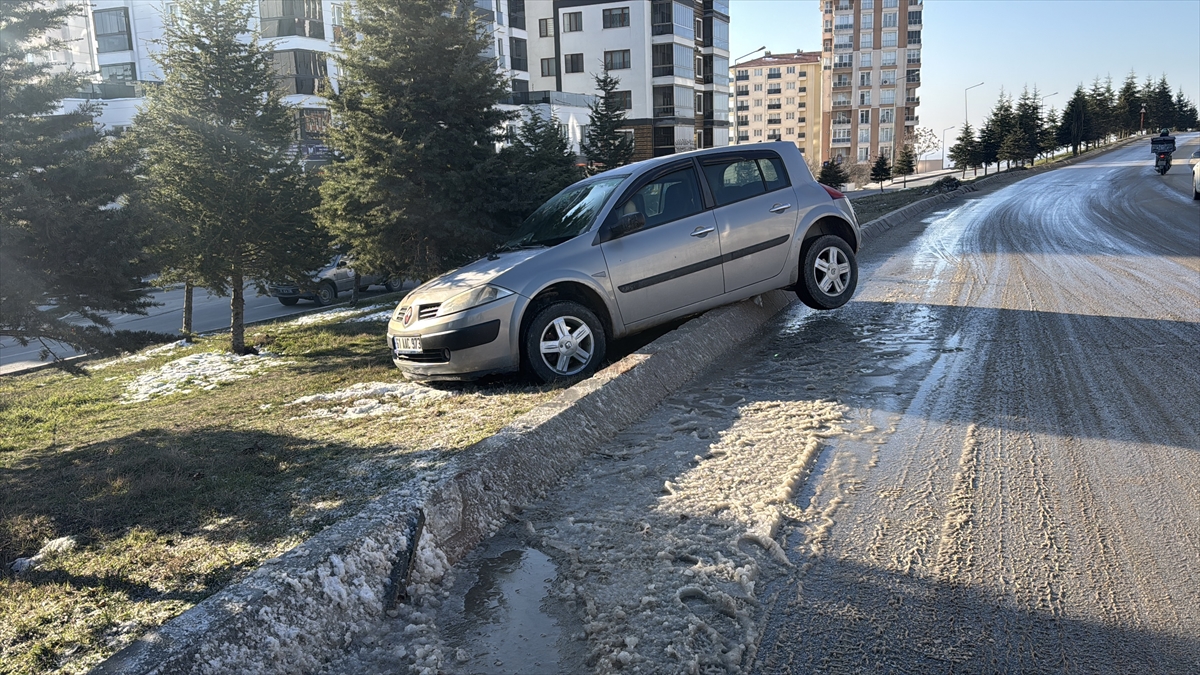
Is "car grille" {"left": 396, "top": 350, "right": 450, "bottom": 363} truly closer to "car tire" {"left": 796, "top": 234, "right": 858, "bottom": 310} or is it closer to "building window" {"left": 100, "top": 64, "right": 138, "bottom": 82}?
"car tire" {"left": 796, "top": 234, "right": 858, "bottom": 310}

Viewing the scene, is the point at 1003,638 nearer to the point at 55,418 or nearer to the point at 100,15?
the point at 55,418

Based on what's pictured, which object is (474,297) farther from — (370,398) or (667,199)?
(667,199)

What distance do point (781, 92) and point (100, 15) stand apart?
11712cm

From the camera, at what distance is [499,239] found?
13.2m

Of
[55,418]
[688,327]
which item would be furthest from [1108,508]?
[55,418]

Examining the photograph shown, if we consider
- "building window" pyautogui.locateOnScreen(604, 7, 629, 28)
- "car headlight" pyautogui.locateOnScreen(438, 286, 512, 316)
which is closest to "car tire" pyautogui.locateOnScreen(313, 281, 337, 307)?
"car headlight" pyautogui.locateOnScreen(438, 286, 512, 316)

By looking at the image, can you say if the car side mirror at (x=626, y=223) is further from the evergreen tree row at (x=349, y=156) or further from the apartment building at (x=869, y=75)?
the apartment building at (x=869, y=75)

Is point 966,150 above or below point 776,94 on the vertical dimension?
below

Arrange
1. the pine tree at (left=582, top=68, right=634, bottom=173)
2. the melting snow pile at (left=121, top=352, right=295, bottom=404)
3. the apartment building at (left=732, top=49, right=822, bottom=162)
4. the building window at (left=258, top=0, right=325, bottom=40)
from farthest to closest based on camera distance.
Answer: the apartment building at (left=732, top=49, right=822, bottom=162), the building window at (left=258, top=0, right=325, bottom=40), the pine tree at (left=582, top=68, right=634, bottom=173), the melting snow pile at (left=121, top=352, right=295, bottom=404)

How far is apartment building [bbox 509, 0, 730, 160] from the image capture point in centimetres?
6189

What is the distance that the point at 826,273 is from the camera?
27.0 feet

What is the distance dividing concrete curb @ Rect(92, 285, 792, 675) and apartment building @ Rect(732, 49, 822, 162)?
139 metres

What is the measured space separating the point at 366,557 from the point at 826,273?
20.0 ft

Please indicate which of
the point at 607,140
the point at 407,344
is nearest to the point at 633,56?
the point at 607,140
